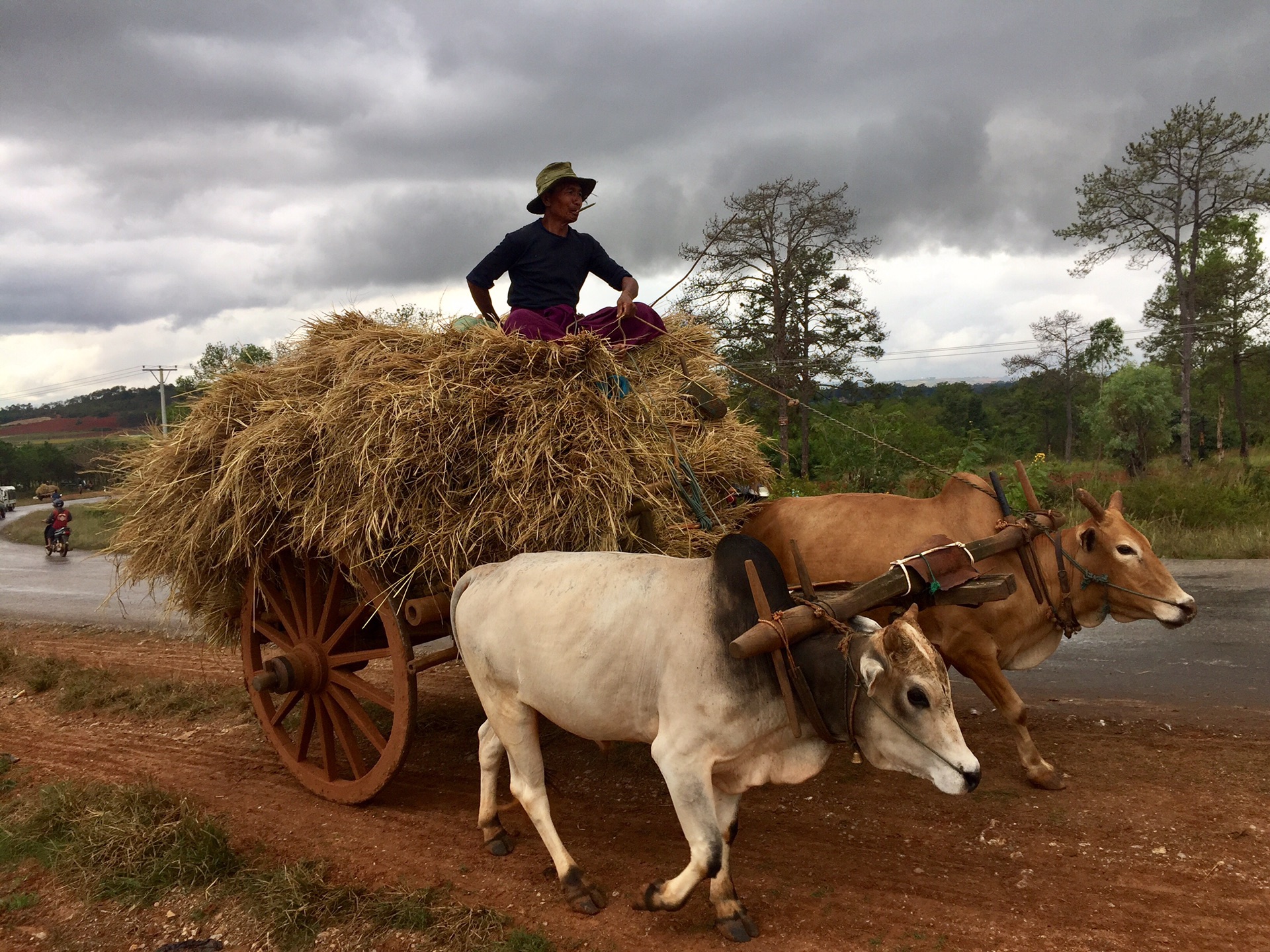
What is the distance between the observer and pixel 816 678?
117 inches

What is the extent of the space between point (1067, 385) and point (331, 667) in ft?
110

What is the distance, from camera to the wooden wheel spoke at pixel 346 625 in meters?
4.31

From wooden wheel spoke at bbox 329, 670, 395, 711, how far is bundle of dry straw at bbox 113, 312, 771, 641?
64 cm

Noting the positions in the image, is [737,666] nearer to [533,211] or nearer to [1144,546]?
[1144,546]

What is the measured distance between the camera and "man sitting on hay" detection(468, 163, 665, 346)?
4602mm

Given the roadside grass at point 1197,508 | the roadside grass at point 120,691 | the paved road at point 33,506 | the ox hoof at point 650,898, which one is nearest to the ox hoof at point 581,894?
the ox hoof at point 650,898

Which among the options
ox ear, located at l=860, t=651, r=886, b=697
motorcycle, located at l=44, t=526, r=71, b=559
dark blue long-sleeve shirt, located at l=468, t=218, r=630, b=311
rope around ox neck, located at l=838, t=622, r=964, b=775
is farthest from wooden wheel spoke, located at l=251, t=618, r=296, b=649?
motorcycle, located at l=44, t=526, r=71, b=559

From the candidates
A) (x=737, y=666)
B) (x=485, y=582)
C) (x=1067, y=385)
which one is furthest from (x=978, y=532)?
(x=1067, y=385)

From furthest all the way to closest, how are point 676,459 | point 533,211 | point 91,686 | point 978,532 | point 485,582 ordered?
point 91,686, point 533,211, point 978,532, point 676,459, point 485,582

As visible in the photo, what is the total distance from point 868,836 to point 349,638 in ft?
9.11

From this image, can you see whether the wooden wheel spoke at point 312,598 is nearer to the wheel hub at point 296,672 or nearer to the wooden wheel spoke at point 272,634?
the wheel hub at point 296,672

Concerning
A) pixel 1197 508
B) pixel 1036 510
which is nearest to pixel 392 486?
pixel 1036 510

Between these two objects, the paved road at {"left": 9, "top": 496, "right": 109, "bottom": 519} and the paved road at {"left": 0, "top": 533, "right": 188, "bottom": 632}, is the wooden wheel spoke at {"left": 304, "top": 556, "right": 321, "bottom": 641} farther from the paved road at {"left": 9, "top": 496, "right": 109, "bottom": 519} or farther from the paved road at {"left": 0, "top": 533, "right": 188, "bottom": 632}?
the paved road at {"left": 9, "top": 496, "right": 109, "bottom": 519}

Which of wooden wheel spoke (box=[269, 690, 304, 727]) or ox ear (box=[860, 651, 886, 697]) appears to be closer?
ox ear (box=[860, 651, 886, 697])
